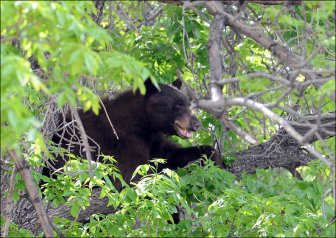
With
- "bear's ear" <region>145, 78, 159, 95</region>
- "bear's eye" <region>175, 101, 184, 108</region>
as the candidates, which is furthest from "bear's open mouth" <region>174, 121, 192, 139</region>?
"bear's ear" <region>145, 78, 159, 95</region>

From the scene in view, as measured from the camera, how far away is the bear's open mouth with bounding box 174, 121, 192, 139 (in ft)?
27.5

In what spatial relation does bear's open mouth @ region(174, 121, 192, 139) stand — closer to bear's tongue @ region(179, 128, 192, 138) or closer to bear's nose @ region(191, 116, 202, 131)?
bear's tongue @ region(179, 128, 192, 138)

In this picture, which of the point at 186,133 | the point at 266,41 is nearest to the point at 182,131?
the point at 186,133

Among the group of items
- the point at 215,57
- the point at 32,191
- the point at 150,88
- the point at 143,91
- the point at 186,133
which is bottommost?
the point at 186,133

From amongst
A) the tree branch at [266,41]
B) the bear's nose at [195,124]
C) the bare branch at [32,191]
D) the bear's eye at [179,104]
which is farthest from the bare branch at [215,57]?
the bear's eye at [179,104]

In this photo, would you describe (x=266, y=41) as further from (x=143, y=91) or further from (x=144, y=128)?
(x=144, y=128)

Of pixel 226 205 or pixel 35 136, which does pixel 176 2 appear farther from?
pixel 35 136

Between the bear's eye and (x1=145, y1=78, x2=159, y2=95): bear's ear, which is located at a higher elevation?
(x1=145, y1=78, x2=159, y2=95): bear's ear

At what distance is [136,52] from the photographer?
7.89 m

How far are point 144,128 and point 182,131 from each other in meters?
0.53

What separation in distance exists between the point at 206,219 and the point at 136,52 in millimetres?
2520

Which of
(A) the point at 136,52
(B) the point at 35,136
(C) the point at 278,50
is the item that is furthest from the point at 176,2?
(B) the point at 35,136

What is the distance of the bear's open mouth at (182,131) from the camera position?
838cm

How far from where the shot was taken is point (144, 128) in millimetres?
8742
